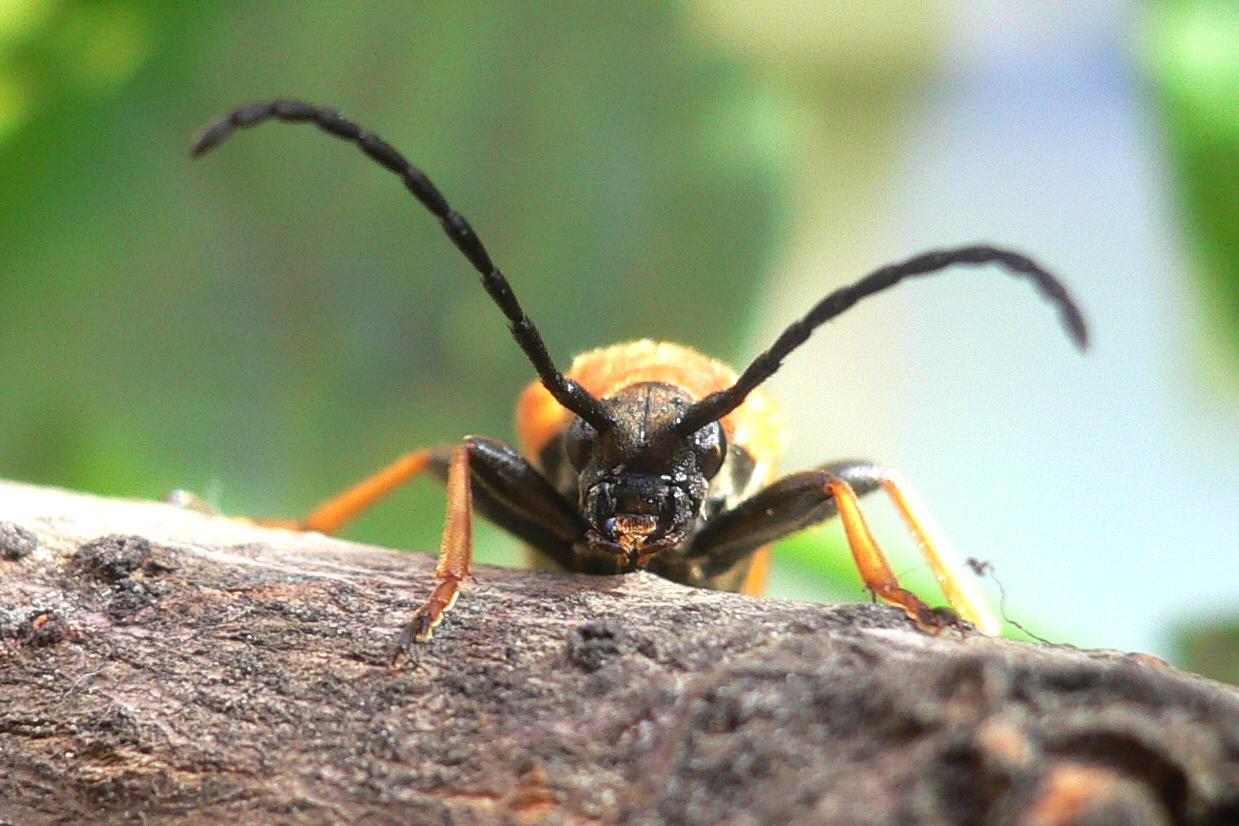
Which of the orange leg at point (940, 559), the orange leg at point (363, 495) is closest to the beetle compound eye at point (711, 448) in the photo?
the orange leg at point (940, 559)

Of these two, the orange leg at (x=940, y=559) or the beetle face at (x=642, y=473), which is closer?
the beetle face at (x=642, y=473)

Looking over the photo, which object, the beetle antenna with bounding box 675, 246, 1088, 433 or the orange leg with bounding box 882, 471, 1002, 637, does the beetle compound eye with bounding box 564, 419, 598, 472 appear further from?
the orange leg with bounding box 882, 471, 1002, 637

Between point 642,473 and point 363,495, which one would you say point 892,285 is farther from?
point 363,495

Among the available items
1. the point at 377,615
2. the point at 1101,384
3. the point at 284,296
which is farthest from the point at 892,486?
the point at 1101,384

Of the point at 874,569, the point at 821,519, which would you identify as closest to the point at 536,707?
the point at 874,569

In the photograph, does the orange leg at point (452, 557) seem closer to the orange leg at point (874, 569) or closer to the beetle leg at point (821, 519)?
the beetle leg at point (821, 519)

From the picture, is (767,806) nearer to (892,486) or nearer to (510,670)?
(510,670)
